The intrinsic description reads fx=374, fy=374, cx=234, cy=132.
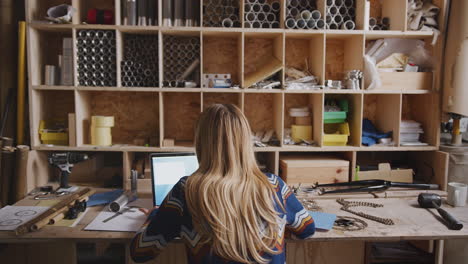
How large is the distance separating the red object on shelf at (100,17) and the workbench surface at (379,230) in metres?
1.36

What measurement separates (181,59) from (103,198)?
1236mm

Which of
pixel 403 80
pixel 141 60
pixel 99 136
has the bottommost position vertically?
pixel 99 136

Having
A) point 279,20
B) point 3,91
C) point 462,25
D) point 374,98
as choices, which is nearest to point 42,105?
point 3,91

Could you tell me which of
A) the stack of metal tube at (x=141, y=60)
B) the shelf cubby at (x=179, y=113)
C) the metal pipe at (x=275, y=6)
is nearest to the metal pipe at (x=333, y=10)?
the metal pipe at (x=275, y=6)

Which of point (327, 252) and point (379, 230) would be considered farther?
point (327, 252)

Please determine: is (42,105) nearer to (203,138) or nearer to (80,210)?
(80,210)

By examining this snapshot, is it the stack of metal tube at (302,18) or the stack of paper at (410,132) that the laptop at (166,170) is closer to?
the stack of metal tube at (302,18)

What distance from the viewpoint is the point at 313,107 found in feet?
9.93

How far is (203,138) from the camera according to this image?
1.44m

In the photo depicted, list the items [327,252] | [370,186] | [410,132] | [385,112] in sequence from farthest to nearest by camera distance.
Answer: [385,112] → [410,132] → [370,186] → [327,252]

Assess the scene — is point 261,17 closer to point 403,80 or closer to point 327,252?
A: point 403,80

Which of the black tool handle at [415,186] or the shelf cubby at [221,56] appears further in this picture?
the shelf cubby at [221,56]

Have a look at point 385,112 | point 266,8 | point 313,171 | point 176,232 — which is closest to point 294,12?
point 266,8

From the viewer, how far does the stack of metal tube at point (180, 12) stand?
9.03 feet
